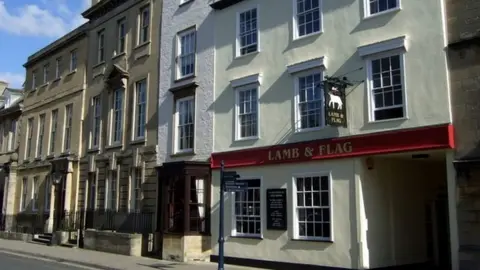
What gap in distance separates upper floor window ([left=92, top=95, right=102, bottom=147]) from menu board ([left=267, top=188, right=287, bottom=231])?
12962 mm

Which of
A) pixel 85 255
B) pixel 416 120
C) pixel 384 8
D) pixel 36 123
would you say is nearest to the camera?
pixel 416 120

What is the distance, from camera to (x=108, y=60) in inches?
1044

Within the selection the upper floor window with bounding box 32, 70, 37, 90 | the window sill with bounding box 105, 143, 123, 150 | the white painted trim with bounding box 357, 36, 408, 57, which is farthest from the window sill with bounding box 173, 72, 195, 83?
the upper floor window with bounding box 32, 70, 37, 90

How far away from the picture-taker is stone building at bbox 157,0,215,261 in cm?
1867

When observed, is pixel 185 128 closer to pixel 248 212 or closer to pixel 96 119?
pixel 248 212

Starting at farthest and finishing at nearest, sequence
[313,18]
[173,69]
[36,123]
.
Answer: [36,123] < [173,69] < [313,18]

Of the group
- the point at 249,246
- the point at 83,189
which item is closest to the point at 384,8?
the point at 249,246

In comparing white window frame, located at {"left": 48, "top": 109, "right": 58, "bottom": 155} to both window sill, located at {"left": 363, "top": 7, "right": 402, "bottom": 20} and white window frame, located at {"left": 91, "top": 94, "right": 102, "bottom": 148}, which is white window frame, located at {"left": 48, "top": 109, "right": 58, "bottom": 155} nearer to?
white window frame, located at {"left": 91, "top": 94, "right": 102, "bottom": 148}

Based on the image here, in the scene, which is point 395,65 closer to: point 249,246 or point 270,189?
point 270,189

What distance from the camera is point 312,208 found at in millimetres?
15383

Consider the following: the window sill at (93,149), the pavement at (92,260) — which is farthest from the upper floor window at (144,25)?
the pavement at (92,260)

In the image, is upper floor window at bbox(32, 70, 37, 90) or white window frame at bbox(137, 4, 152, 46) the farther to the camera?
upper floor window at bbox(32, 70, 37, 90)

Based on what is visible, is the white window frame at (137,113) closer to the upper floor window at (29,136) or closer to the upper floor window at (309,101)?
the upper floor window at (309,101)

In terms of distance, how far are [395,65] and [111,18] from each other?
57.2 feet
